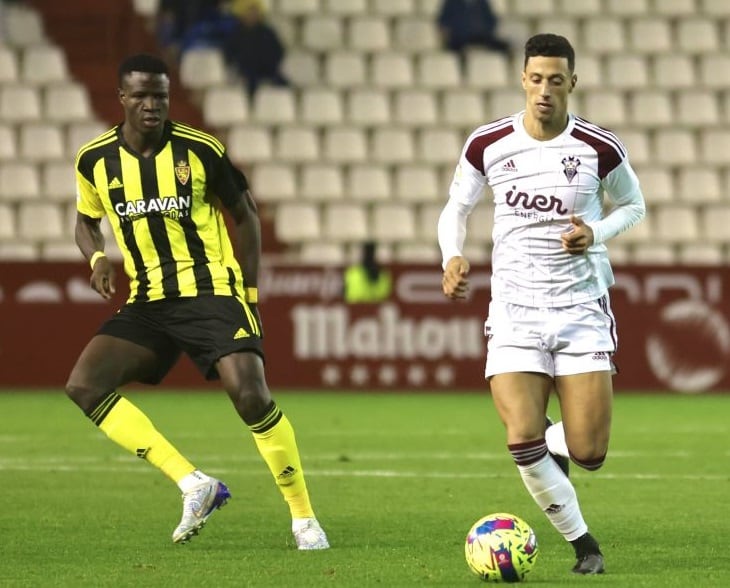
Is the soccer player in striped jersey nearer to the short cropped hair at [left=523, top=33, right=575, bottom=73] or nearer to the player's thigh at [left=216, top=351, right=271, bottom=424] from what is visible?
the player's thigh at [left=216, top=351, right=271, bottom=424]

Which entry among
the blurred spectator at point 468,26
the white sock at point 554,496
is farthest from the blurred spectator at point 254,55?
the white sock at point 554,496

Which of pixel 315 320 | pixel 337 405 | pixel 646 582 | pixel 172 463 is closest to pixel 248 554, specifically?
pixel 172 463

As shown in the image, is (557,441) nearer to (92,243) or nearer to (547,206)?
(547,206)

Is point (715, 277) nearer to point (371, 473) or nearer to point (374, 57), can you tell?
point (374, 57)

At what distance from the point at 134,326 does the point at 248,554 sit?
117 cm

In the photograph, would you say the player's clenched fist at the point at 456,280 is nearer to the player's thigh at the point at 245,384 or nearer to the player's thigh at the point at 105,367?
the player's thigh at the point at 245,384

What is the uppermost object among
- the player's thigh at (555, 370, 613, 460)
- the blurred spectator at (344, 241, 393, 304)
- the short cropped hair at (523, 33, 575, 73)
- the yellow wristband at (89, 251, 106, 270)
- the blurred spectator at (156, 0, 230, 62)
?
the blurred spectator at (156, 0, 230, 62)

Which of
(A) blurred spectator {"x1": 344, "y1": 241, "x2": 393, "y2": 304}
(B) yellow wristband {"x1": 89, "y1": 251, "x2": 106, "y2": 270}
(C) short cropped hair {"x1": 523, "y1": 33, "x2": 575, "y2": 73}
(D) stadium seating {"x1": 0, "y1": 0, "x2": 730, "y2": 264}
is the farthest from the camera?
(D) stadium seating {"x1": 0, "y1": 0, "x2": 730, "y2": 264}

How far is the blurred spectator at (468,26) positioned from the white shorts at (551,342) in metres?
15.4

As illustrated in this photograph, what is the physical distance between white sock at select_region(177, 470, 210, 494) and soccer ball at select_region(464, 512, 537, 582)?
1402mm

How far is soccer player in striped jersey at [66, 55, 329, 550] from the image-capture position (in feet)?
23.0

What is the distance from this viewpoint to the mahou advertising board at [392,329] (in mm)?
16578

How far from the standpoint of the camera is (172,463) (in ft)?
23.3

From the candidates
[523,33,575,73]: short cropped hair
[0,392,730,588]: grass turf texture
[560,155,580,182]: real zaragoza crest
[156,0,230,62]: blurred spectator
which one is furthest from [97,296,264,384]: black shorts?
[156,0,230,62]: blurred spectator
